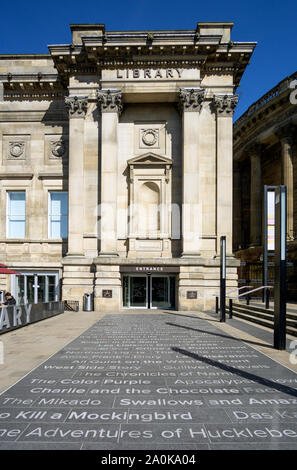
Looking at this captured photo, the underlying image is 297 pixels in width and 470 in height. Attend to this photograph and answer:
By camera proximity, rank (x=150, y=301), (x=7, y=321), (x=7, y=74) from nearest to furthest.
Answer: (x=7, y=321), (x=150, y=301), (x=7, y=74)

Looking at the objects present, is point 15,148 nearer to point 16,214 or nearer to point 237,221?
point 16,214

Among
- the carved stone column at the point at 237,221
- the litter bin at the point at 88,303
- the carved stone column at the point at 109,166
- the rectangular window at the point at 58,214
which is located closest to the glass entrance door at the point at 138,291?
the carved stone column at the point at 109,166

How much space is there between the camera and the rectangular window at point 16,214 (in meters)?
24.2

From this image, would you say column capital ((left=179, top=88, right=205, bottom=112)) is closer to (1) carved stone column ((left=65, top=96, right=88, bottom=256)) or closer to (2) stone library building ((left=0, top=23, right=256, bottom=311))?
(2) stone library building ((left=0, top=23, right=256, bottom=311))

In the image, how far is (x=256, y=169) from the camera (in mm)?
31781

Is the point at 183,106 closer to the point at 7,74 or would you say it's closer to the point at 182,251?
the point at 182,251

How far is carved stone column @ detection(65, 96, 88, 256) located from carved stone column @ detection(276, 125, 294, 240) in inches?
643

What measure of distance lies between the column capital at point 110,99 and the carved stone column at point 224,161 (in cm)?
650

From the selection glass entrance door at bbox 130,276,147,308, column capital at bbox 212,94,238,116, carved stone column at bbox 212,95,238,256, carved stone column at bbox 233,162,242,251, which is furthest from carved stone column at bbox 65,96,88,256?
carved stone column at bbox 233,162,242,251

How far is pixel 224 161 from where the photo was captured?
21859 millimetres

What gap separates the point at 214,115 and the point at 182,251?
9588mm

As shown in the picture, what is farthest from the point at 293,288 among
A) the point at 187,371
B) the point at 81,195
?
the point at 187,371

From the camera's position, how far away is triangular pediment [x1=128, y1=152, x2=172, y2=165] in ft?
72.3

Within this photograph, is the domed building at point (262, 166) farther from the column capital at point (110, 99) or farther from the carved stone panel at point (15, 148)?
the carved stone panel at point (15, 148)
